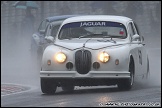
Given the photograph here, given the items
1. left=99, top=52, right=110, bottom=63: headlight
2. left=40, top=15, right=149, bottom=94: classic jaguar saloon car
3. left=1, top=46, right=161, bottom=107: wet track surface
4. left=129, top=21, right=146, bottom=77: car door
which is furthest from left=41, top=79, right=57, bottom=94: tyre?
left=129, top=21, right=146, bottom=77: car door

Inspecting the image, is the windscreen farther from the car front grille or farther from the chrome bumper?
the chrome bumper

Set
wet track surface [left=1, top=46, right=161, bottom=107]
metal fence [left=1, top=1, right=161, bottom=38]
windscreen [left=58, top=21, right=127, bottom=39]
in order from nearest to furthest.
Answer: wet track surface [left=1, top=46, right=161, bottom=107], windscreen [left=58, top=21, right=127, bottom=39], metal fence [left=1, top=1, right=161, bottom=38]

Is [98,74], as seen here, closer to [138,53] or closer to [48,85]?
[48,85]

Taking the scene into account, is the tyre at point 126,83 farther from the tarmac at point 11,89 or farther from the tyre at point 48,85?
the tarmac at point 11,89

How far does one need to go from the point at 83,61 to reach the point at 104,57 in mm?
367

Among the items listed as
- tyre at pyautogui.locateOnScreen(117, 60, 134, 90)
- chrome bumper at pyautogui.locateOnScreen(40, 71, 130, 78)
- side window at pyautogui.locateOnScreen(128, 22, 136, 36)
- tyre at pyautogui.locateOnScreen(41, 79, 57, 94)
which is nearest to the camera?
chrome bumper at pyautogui.locateOnScreen(40, 71, 130, 78)

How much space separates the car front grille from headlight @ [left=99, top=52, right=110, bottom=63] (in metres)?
0.19

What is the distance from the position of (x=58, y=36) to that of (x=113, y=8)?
2870cm

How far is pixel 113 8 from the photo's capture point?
42.0m

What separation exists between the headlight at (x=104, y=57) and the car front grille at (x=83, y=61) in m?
0.19

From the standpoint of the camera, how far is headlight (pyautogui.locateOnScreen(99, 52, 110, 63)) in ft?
39.1

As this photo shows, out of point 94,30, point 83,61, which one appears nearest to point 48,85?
point 83,61

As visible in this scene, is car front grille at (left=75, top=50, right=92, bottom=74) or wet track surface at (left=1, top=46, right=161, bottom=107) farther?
car front grille at (left=75, top=50, right=92, bottom=74)

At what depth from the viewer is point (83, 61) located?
11.9 m
